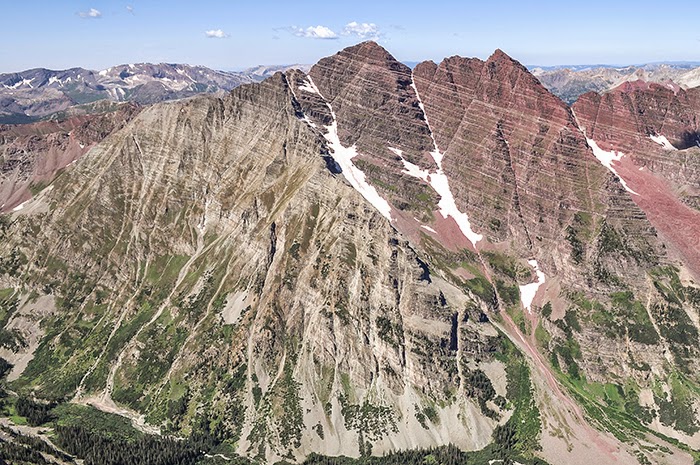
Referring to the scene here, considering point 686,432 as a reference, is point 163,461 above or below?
below

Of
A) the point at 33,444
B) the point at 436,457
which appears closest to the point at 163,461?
the point at 33,444

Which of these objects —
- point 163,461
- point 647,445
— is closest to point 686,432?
point 647,445

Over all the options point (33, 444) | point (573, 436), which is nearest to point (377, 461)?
point (573, 436)

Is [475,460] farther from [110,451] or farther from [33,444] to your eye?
[33,444]

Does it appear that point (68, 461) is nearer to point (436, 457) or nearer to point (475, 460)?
point (436, 457)

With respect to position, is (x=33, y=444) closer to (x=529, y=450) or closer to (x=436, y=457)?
(x=436, y=457)

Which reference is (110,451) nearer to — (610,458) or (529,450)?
(529,450)
